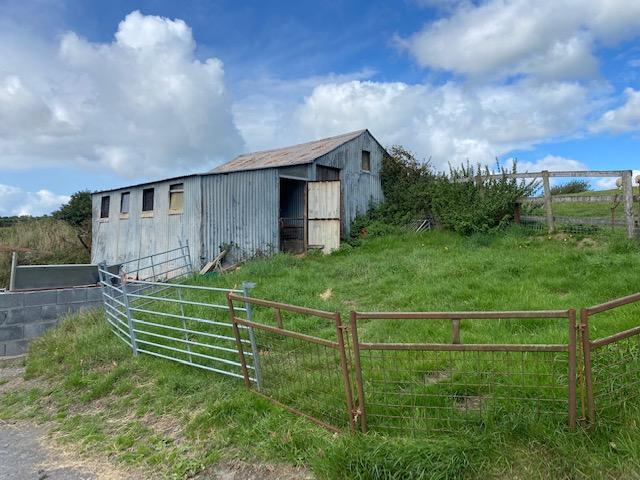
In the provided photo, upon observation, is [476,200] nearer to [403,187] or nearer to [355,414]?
[403,187]

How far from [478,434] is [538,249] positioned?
7.41 meters

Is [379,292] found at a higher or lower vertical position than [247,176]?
lower

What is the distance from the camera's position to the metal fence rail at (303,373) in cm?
352

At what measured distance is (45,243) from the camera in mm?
19984

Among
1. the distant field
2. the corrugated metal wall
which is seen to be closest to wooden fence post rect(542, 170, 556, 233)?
the distant field

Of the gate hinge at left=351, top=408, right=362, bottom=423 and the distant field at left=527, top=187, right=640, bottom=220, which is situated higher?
the distant field at left=527, top=187, right=640, bottom=220

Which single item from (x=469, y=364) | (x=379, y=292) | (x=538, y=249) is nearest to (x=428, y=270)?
(x=379, y=292)

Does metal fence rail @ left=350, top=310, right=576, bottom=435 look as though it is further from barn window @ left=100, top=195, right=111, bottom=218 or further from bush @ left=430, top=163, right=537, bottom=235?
barn window @ left=100, top=195, right=111, bottom=218

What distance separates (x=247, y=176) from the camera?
1373 centimetres

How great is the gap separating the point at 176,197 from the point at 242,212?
89.9 inches

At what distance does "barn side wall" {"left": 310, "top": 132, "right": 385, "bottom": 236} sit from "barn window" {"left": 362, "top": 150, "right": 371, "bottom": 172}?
145mm

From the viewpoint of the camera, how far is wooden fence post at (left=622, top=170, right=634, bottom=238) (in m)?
9.27

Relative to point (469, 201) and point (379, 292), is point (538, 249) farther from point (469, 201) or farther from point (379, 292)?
point (379, 292)

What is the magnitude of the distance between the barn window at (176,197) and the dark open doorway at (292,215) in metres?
3.22
